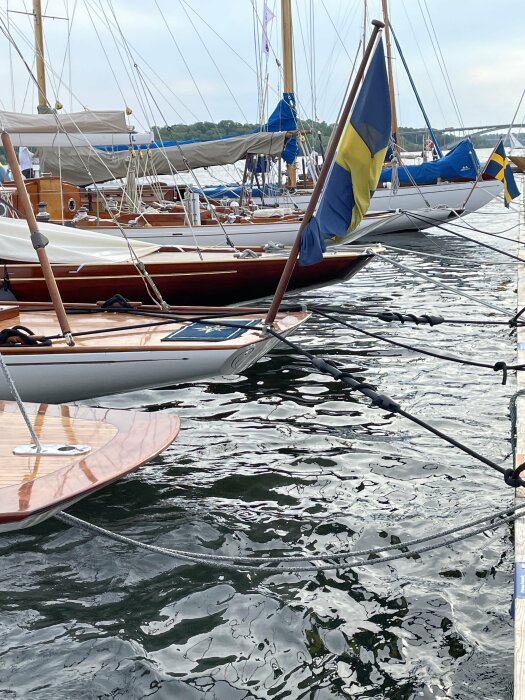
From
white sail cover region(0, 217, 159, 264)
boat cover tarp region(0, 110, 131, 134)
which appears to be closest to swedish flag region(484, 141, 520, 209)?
boat cover tarp region(0, 110, 131, 134)

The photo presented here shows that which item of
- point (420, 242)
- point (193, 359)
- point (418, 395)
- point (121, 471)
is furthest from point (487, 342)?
point (420, 242)

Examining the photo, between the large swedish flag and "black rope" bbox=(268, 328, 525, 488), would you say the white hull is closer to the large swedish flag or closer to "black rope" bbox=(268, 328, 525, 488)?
the large swedish flag

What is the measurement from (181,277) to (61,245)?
1801mm

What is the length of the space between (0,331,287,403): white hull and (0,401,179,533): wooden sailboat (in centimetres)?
102

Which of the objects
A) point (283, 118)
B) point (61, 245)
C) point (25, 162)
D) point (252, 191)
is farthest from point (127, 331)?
point (252, 191)

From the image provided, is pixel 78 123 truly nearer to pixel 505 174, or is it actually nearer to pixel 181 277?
pixel 181 277

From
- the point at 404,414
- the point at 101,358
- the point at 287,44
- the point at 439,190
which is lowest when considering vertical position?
the point at 101,358

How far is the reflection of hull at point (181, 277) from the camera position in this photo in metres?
11.0

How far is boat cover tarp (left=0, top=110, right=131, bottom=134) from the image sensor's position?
49.6 feet

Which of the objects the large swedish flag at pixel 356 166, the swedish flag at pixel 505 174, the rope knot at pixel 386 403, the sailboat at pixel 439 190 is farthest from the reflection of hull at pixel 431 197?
the rope knot at pixel 386 403

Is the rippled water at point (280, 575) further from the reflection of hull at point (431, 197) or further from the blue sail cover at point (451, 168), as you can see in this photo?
the blue sail cover at point (451, 168)

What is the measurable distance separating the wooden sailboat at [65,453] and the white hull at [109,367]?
1017mm

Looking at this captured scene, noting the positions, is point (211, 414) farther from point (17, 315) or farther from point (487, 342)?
point (487, 342)

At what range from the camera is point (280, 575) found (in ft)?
18.3
